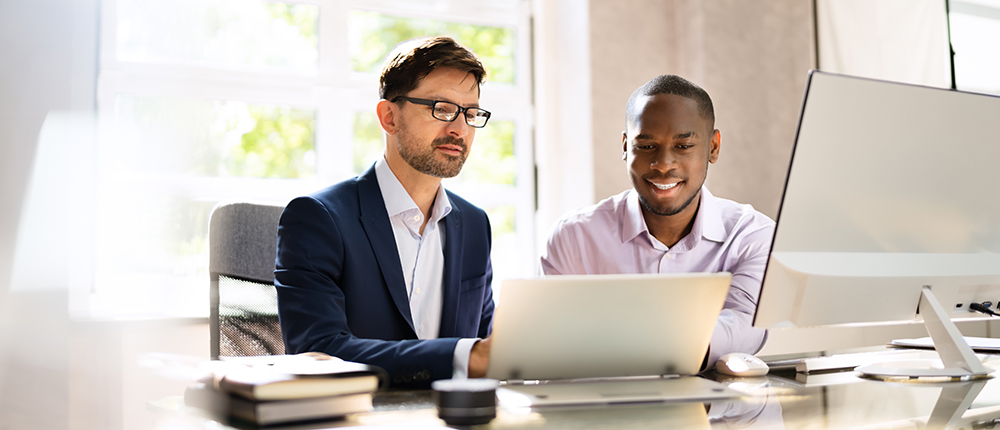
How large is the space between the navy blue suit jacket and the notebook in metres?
0.13

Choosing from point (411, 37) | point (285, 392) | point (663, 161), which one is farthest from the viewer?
point (411, 37)

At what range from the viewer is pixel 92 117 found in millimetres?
2645

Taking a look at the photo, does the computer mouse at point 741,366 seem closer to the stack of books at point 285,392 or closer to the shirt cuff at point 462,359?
the shirt cuff at point 462,359

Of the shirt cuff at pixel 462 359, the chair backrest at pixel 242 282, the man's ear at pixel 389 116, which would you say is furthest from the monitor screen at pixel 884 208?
the chair backrest at pixel 242 282

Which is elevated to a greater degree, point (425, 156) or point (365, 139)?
point (365, 139)

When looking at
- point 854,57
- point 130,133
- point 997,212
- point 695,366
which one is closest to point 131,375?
point 130,133

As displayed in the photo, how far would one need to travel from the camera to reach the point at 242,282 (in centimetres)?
158

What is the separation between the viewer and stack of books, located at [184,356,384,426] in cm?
77

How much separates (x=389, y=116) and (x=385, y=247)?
40 centimetres

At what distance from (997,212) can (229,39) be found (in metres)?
2.72

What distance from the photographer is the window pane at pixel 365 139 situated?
315cm

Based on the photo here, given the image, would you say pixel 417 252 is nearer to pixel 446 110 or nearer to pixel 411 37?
pixel 446 110

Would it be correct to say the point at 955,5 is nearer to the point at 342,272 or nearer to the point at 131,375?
the point at 342,272

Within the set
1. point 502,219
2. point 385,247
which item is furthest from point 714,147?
point 502,219
